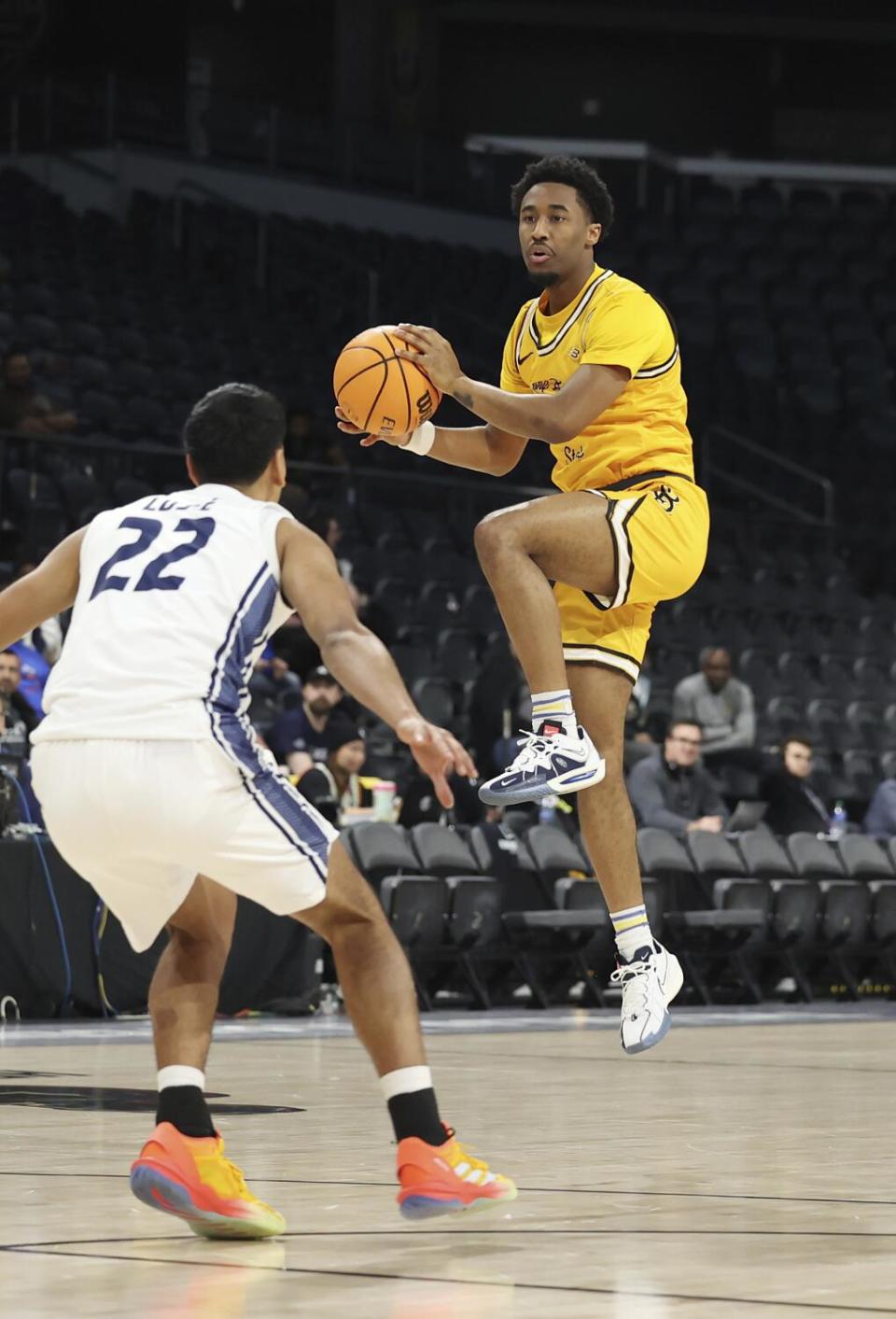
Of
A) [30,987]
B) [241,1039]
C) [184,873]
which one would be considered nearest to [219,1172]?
[184,873]

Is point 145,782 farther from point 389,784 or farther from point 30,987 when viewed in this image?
point 389,784

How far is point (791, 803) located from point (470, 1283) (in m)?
10.8

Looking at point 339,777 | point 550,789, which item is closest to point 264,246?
point 339,777

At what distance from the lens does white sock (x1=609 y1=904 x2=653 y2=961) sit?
6152 mm

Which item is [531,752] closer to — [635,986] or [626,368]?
[635,986]

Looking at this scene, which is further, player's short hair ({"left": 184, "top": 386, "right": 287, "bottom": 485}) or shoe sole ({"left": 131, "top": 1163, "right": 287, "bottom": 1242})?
player's short hair ({"left": 184, "top": 386, "right": 287, "bottom": 485})

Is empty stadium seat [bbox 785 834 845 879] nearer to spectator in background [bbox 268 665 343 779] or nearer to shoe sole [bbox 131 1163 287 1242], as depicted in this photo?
spectator in background [bbox 268 665 343 779]

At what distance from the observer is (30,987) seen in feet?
35.8

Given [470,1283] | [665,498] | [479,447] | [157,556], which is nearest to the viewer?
[470,1283]

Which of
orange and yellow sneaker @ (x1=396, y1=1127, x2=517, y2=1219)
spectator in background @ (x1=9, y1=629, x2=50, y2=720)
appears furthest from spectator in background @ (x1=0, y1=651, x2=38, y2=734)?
orange and yellow sneaker @ (x1=396, y1=1127, x2=517, y2=1219)

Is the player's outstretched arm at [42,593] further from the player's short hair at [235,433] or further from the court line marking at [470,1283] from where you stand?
the court line marking at [470,1283]

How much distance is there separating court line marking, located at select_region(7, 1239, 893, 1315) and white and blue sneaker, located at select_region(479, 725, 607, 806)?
5.50ft

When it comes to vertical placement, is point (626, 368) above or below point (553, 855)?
above

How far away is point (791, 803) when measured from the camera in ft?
47.2
